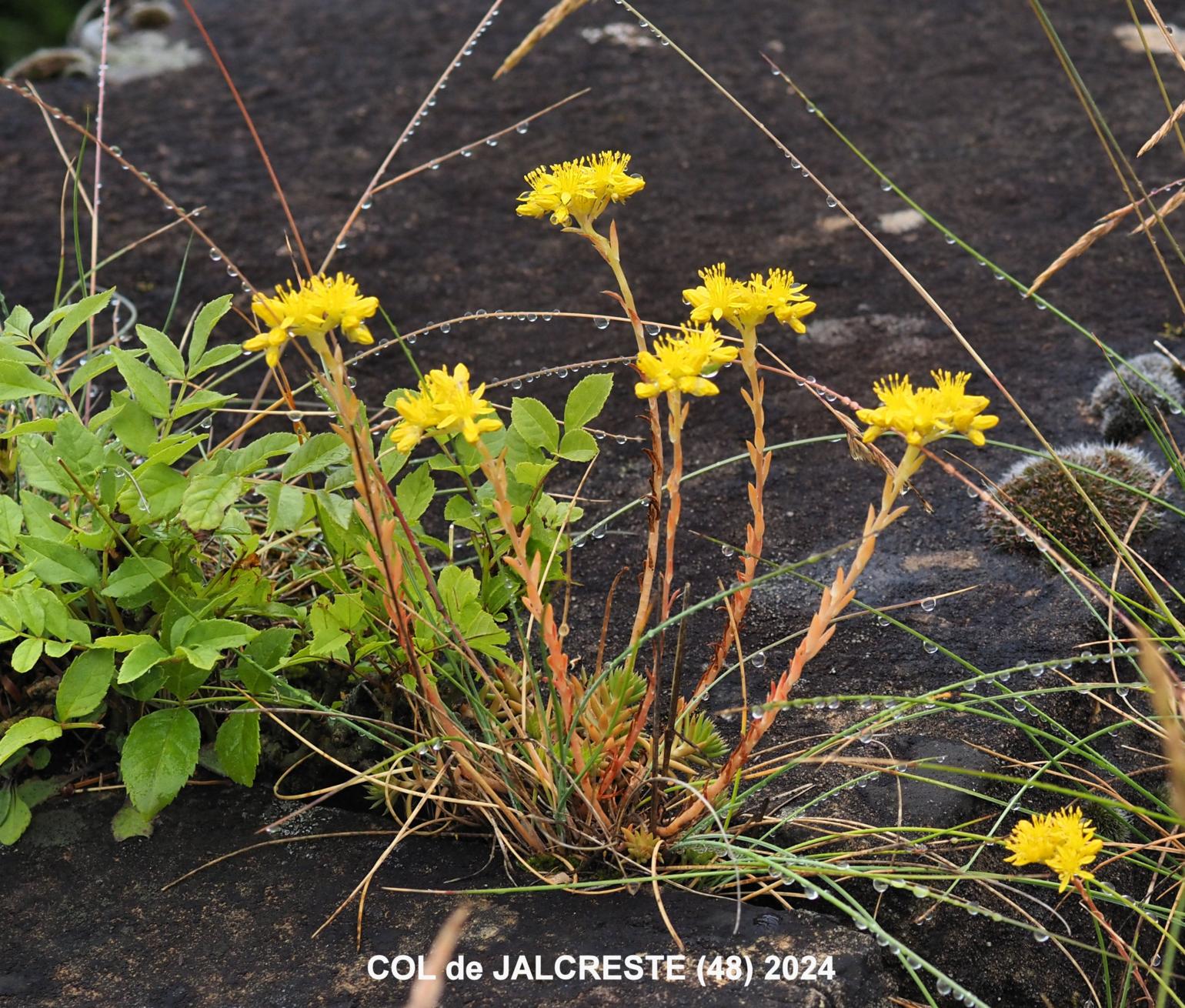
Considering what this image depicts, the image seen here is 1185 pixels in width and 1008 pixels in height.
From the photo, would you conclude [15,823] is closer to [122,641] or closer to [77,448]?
[122,641]

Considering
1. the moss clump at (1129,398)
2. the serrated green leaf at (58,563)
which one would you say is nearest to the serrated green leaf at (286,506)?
the serrated green leaf at (58,563)

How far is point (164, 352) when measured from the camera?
5.21ft

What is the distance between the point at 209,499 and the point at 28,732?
0.36m

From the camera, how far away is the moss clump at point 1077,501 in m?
2.14

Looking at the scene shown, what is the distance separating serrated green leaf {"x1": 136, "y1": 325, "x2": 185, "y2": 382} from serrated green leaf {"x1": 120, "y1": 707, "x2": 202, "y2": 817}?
43 cm

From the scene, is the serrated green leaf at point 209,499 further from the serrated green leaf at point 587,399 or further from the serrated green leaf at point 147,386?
the serrated green leaf at point 587,399

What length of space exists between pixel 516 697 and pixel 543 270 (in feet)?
5.53

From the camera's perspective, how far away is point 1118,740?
185cm

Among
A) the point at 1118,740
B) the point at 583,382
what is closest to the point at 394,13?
the point at 583,382

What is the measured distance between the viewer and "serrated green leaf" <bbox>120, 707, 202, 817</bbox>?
1488mm

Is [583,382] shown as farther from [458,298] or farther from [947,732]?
[458,298]

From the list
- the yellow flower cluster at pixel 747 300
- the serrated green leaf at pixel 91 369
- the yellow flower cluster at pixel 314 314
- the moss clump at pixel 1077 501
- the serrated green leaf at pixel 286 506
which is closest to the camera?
the yellow flower cluster at pixel 314 314

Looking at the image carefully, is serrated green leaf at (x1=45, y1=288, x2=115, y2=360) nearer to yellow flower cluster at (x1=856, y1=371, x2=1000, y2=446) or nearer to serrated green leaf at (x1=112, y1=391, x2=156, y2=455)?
serrated green leaf at (x1=112, y1=391, x2=156, y2=455)

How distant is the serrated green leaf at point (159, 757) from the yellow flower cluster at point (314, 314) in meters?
0.55
